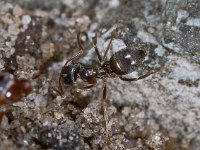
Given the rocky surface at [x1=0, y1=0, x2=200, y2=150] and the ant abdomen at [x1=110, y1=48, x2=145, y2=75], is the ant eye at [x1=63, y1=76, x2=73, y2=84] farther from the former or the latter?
the ant abdomen at [x1=110, y1=48, x2=145, y2=75]

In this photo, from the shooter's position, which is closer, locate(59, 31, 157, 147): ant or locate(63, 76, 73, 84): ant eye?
locate(59, 31, 157, 147): ant

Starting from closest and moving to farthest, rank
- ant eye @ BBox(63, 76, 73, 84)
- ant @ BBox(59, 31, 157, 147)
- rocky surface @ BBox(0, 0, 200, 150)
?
rocky surface @ BBox(0, 0, 200, 150) → ant @ BBox(59, 31, 157, 147) → ant eye @ BBox(63, 76, 73, 84)

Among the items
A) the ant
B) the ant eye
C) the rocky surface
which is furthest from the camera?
the ant eye

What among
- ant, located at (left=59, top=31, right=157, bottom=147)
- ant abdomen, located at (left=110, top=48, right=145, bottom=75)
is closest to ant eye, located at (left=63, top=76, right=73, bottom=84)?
ant, located at (left=59, top=31, right=157, bottom=147)

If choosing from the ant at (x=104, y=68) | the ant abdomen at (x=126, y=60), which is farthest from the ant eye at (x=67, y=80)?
the ant abdomen at (x=126, y=60)

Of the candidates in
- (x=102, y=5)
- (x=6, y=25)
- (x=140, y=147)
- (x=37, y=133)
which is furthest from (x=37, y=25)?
(x=140, y=147)

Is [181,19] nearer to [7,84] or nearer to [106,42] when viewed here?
[106,42]

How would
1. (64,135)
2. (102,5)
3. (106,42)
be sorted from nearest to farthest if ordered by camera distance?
(64,135) < (106,42) < (102,5)
